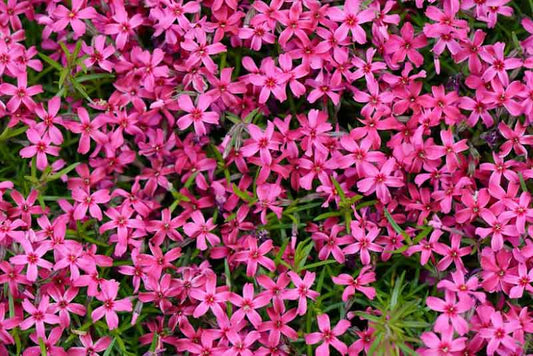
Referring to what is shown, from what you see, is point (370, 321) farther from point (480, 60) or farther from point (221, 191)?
point (480, 60)

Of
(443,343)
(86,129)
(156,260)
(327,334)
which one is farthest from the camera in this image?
(86,129)

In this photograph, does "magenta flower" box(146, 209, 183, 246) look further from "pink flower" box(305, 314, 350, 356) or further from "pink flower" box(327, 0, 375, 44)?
"pink flower" box(327, 0, 375, 44)

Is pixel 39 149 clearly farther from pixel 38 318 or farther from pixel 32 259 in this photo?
pixel 38 318

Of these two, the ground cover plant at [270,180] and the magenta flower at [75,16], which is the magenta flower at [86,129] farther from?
the magenta flower at [75,16]

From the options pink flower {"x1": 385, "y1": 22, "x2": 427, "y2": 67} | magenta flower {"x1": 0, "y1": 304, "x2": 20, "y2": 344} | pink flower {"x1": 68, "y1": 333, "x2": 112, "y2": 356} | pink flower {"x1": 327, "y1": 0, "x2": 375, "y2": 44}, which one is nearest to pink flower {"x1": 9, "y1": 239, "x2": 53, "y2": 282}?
magenta flower {"x1": 0, "y1": 304, "x2": 20, "y2": 344}

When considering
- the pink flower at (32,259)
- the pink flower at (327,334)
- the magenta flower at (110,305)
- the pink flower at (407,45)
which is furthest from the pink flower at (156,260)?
the pink flower at (407,45)

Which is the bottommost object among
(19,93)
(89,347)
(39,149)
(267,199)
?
(89,347)

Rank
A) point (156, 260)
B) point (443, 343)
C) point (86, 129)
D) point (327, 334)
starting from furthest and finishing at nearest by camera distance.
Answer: point (86, 129), point (156, 260), point (327, 334), point (443, 343)

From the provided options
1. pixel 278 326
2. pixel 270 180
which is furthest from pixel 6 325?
pixel 270 180

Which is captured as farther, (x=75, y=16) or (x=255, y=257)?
(x=75, y=16)
